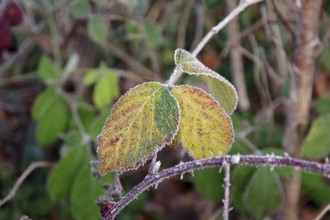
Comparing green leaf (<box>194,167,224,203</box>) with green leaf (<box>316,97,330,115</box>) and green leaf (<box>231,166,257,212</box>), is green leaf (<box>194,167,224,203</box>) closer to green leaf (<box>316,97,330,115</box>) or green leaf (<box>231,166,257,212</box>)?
green leaf (<box>231,166,257,212</box>)

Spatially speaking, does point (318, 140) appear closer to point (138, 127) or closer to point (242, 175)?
point (242, 175)

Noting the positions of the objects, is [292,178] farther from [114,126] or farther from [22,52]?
[22,52]

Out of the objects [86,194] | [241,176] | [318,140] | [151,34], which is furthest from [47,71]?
[318,140]

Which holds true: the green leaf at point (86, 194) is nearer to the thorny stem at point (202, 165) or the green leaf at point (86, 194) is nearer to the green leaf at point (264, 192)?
the green leaf at point (264, 192)

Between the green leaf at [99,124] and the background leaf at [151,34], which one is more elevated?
the background leaf at [151,34]

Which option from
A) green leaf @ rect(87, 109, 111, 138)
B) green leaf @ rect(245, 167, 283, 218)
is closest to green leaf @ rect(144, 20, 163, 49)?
green leaf @ rect(87, 109, 111, 138)

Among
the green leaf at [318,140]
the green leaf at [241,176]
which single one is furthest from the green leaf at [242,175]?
the green leaf at [318,140]
